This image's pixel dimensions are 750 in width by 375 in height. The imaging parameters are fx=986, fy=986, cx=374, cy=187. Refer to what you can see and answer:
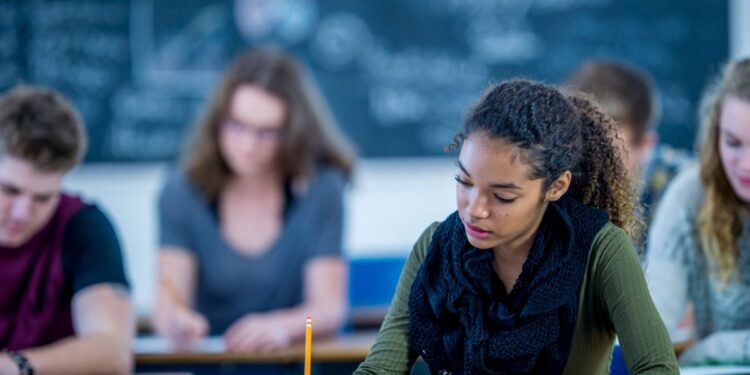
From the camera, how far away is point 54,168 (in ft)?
6.71

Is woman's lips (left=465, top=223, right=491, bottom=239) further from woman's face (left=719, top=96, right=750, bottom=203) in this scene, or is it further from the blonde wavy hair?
the blonde wavy hair

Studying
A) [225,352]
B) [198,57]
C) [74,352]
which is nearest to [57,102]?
[74,352]

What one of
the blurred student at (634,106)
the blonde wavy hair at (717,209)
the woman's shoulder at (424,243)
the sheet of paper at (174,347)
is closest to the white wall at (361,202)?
the blurred student at (634,106)

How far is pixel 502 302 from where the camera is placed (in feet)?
4.70

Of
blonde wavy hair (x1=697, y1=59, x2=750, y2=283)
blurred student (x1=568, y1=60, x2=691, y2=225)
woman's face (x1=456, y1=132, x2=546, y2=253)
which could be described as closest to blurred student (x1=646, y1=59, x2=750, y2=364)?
blonde wavy hair (x1=697, y1=59, x2=750, y2=283)

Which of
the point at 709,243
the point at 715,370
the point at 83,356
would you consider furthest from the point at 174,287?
the point at 715,370

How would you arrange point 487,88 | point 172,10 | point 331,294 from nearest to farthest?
point 487,88 → point 331,294 → point 172,10

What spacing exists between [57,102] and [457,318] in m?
1.09

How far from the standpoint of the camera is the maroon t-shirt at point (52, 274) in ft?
6.85

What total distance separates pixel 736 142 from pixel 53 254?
1.44 m

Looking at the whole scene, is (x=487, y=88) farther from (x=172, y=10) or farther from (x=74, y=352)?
(x=172, y=10)

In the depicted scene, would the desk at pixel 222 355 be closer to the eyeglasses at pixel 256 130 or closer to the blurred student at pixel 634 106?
the eyeglasses at pixel 256 130

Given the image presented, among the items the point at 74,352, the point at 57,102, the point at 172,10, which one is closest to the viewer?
the point at 74,352

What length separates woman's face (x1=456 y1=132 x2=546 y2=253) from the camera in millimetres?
1317
